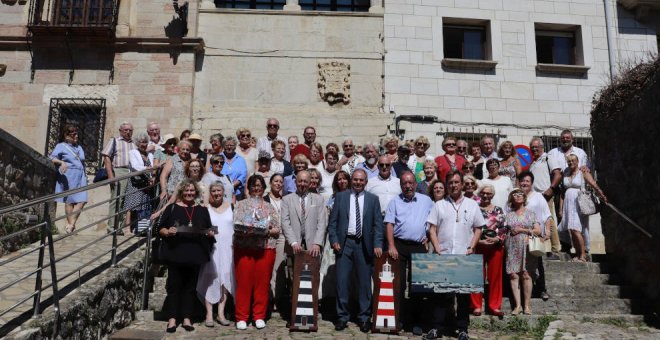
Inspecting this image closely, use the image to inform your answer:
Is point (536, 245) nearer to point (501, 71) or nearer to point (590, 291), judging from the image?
point (590, 291)

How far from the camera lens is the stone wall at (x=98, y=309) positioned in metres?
4.64

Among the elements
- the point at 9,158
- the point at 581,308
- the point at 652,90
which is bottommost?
the point at 581,308

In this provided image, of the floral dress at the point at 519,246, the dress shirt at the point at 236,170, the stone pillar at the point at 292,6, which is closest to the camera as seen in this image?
the floral dress at the point at 519,246

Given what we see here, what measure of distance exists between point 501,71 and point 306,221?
26.6 feet

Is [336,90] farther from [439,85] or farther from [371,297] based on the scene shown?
[371,297]

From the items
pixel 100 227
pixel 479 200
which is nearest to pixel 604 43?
pixel 479 200

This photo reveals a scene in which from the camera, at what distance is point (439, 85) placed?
12602 millimetres

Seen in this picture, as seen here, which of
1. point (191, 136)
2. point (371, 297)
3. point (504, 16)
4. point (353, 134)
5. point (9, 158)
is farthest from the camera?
point (504, 16)

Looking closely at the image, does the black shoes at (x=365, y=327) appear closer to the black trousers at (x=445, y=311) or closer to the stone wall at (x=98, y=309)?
the black trousers at (x=445, y=311)

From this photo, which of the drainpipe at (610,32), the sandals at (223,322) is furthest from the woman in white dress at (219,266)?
the drainpipe at (610,32)

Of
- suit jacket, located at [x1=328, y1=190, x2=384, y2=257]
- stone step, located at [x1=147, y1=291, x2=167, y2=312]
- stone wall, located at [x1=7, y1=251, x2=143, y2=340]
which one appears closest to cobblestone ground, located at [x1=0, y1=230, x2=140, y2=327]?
stone wall, located at [x1=7, y1=251, x2=143, y2=340]

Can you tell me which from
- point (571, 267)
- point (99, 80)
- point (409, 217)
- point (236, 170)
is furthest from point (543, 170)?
point (99, 80)

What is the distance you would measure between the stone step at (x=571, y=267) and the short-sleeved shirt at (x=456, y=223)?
171cm

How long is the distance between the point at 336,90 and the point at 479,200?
5776 millimetres
